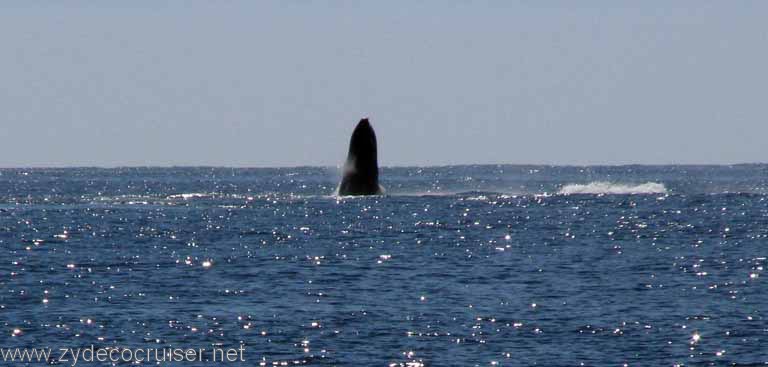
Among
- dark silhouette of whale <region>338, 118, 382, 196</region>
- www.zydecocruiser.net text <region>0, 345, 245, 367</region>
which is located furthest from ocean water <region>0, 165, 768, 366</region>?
dark silhouette of whale <region>338, 118, 382, 196</region>

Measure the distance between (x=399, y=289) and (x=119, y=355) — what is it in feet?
42.9

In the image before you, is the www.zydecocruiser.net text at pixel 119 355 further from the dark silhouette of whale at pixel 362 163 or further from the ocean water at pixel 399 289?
the dark silhouette of whale at pixel 362 163

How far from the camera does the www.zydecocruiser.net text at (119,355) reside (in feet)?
93.5

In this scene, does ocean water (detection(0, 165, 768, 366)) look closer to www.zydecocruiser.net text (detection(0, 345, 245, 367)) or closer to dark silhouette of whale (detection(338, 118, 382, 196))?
www.zydecocruiser.net text (detection(0, 345, 245, 367))

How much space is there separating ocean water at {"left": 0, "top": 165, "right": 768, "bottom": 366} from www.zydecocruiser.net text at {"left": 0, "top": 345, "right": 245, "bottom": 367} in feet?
1.22

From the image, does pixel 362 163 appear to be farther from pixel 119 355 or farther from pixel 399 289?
pixel 119 355

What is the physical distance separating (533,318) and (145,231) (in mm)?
37340

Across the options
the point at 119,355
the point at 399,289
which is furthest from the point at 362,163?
the point at 119,355

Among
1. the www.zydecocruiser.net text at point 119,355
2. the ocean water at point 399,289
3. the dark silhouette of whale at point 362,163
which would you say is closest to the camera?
the www.zydecocruiser.net text at point 119,355

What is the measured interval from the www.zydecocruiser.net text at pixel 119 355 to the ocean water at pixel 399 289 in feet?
1.22

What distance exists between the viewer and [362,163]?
265ft

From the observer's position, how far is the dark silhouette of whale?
78.1 m

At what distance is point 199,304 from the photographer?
3725cm

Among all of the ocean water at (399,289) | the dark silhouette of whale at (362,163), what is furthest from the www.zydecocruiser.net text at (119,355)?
the dark silhouette of whale at (362,163)
